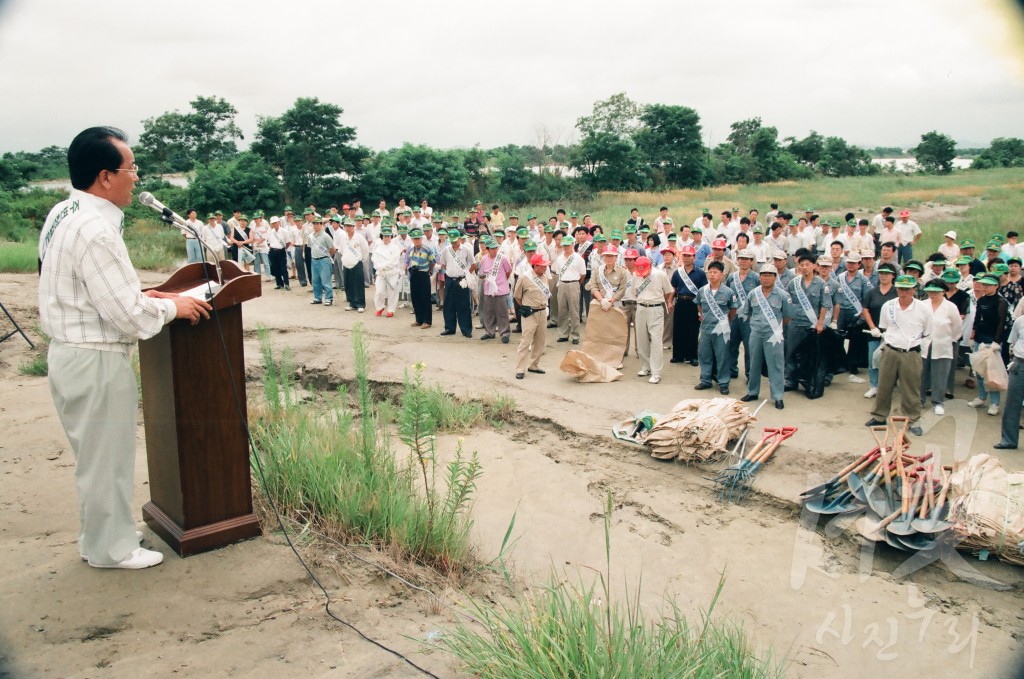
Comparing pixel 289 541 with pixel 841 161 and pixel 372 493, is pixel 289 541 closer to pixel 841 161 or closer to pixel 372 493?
pixel 372 493

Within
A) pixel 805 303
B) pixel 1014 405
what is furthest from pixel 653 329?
pixel 1014 405

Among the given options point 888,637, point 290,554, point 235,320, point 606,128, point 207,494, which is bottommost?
point 888,637

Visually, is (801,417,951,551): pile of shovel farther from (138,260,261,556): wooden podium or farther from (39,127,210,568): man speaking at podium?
(39,127,210,568): man speaking at podium

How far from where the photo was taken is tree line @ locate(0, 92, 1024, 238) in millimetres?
31031

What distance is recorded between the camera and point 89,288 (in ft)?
10.8

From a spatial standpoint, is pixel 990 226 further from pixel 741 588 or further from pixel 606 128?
pixel 606 128

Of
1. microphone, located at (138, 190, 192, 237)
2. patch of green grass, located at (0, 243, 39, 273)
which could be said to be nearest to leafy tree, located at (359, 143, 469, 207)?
patch of green grass, located at (0, 243, 39, 273)

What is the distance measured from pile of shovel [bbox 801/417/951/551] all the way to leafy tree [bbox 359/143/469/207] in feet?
107

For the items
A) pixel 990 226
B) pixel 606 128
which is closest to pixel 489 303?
pixel 990 226

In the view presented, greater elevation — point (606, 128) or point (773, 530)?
point (606, 128)

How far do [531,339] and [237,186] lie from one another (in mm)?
24981

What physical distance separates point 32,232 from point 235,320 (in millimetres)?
23210

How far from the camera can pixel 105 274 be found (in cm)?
330

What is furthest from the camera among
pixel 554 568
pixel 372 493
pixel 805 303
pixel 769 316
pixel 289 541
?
pixel 805 303
